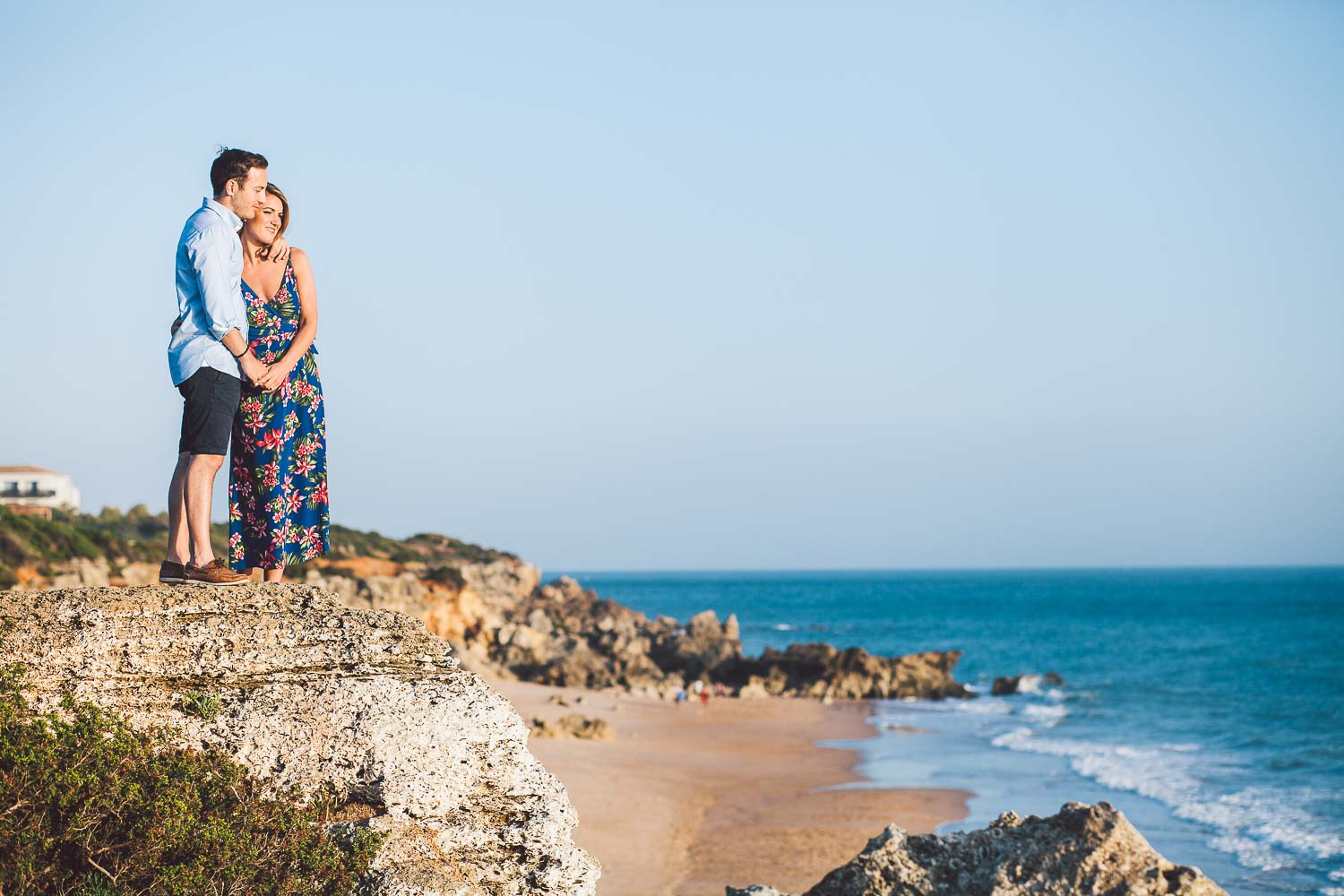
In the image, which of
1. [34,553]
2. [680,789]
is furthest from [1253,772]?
[34,553]

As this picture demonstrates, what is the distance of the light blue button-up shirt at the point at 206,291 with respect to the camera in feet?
18.8

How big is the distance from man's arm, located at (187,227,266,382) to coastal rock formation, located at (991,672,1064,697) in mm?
41736

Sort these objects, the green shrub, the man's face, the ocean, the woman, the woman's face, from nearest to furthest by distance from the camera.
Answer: the green shrub → the man's face → the woman's face → the woman → the ocean

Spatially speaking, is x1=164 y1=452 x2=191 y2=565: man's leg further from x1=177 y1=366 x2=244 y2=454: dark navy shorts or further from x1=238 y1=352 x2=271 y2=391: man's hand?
x1=238 y1=352 x2=271 y2=391: man's hand

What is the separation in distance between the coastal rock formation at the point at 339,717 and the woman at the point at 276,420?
0.91m

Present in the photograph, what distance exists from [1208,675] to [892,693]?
1776cm

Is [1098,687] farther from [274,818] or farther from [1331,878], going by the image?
[274,818]

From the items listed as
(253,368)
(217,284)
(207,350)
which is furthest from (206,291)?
(253,368)

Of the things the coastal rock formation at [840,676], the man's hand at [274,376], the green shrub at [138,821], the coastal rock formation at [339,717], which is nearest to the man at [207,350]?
the man's hand at [274,376]

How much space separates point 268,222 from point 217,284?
1.87 feet

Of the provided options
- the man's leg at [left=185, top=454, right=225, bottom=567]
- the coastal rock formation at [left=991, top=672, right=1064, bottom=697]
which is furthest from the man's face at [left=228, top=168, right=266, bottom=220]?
the coastal rock formation at [left=991, top=672, right=1064, bottom=697]

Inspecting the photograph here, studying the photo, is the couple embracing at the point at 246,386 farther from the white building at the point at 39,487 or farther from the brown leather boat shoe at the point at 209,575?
the white building at the point at 39,487

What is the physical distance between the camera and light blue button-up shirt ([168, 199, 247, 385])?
5.72 m

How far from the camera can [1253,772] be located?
85.8 ft
